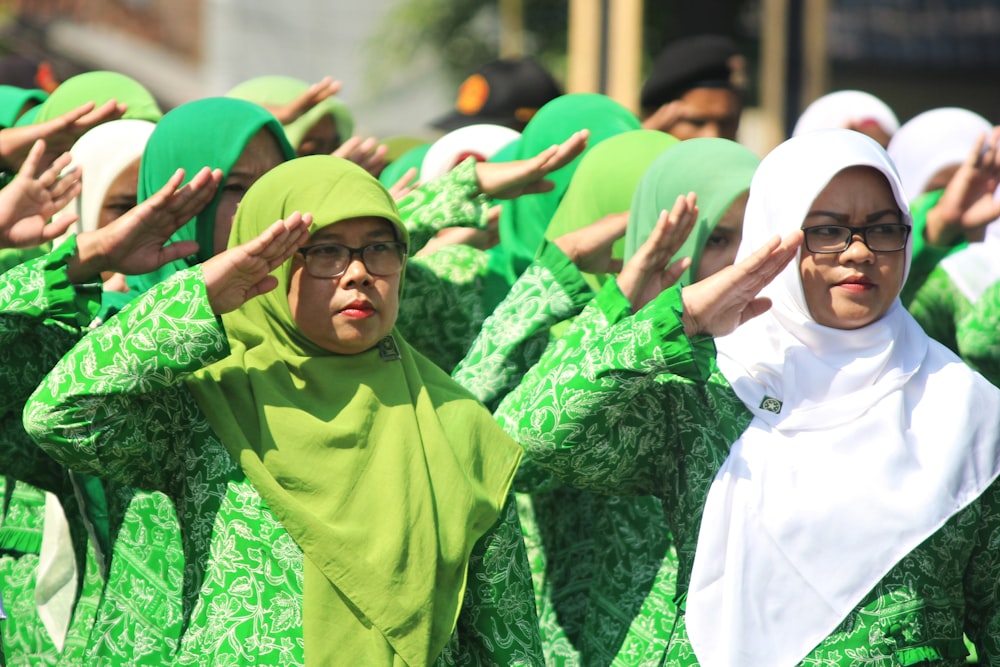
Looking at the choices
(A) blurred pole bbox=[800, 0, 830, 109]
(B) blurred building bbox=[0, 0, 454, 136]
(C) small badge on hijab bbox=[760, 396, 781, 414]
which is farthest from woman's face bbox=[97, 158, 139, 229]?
(B) blurred building bbox=[0, 0, 454, 136]

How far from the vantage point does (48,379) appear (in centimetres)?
282

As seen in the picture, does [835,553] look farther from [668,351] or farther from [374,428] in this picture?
[374,428]

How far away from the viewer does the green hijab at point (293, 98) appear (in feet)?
17.8

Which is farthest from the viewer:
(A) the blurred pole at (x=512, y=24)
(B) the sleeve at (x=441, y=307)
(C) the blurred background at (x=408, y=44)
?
(C) the blurred background at (x=408, y=44)

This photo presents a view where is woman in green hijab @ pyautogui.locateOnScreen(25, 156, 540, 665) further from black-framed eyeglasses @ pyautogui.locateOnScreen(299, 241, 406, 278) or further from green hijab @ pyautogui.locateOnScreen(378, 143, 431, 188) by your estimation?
green hijab @ pyautogui.locateOnScreen(378, 143, 431, 188)

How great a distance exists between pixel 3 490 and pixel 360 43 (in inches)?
541

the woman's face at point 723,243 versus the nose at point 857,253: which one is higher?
the nose at point 857,253

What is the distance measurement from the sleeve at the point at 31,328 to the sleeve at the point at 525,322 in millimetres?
954

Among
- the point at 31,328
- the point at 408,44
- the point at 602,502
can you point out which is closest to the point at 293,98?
the point at 602,502

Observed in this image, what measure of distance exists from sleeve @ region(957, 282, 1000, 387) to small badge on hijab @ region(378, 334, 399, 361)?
75.9 inches

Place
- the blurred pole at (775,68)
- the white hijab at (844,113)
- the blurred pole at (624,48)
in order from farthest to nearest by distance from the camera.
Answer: the blurred pole at (775,68) → the blurred pole at (624,48) → the white hijab at (844,113)

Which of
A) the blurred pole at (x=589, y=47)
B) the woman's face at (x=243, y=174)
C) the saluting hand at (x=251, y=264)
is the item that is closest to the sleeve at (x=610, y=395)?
the saluting hand at (x=251, y=264)

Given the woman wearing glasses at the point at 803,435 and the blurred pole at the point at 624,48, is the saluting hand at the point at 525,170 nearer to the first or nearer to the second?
the woman wearing glasses at the point at 803,435

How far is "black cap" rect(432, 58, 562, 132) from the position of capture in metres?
6.71
